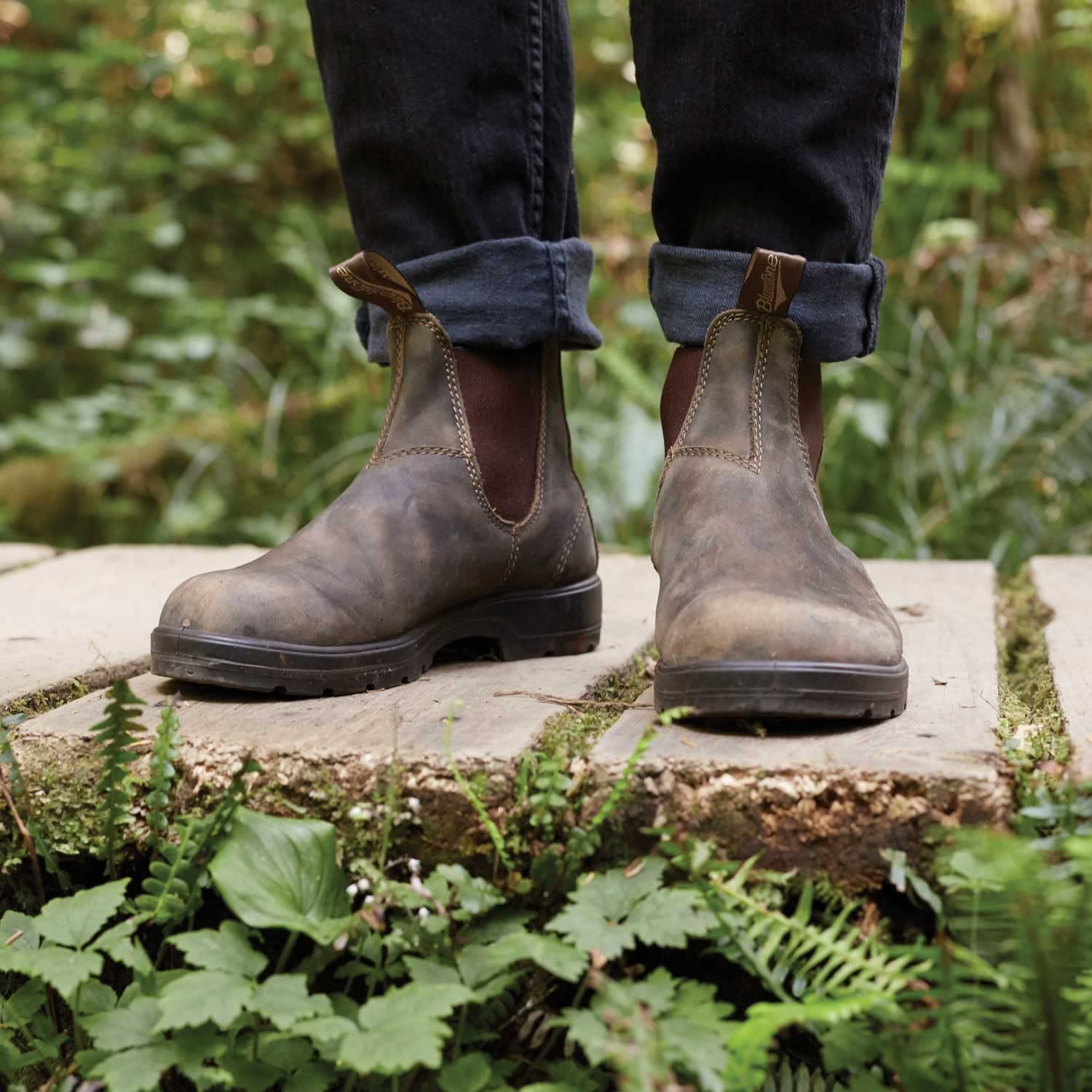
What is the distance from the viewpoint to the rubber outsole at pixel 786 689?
958 mm

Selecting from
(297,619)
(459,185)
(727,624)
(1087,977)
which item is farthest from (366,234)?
(1087,977)

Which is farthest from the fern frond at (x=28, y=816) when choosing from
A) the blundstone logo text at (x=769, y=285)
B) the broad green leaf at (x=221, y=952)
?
the blundstone logo text at (x=769, y=285)

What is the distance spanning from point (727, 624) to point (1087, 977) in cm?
38

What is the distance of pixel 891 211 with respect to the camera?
302cm

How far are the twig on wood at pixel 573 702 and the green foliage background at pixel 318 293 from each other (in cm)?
131

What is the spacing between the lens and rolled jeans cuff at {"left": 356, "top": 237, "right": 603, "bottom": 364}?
4.12 feet

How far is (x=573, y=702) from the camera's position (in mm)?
1106

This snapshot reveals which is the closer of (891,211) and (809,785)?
(809,785)

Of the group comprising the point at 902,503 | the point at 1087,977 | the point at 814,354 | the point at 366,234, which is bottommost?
the point at 902,503

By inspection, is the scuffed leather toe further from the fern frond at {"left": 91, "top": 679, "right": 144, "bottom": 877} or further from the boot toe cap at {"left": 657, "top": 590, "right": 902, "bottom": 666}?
the boot toe cap at {"left": 657, "top": 590, "right": 902, "bottom": 666}

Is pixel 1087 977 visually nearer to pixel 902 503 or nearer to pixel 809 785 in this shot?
pixel 809 785

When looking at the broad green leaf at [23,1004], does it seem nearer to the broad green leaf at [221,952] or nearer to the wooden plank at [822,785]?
the broad green leaf at [221,952]

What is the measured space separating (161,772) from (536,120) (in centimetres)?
78

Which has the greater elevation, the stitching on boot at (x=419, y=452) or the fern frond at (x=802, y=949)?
the stitching on boot at (x=419, y=452)
